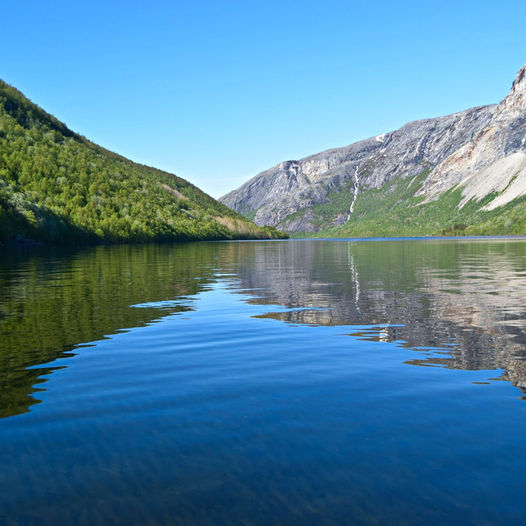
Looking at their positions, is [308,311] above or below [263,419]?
below

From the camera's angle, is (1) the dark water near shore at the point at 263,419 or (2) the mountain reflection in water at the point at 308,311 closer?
(1) the dark water near shore at the point at 263,419

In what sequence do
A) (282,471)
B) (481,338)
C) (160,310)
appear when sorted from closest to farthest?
(282,471)
(481,338)
(160,310)

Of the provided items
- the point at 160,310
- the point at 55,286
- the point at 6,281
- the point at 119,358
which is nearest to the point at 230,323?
the point at 160,310

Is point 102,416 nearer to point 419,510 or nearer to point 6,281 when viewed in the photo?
point 419,510

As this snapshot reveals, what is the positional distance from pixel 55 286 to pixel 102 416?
30.8 m

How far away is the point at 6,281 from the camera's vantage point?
4369cm

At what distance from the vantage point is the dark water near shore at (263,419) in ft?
24.2

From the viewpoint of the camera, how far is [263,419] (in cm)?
1093

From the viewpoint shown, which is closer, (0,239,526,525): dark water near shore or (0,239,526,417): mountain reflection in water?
(0,239,526,525): dark water near shore

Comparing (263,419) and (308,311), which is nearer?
(263,419)

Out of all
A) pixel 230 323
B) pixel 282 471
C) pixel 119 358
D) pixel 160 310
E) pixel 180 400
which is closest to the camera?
pixel 282 471

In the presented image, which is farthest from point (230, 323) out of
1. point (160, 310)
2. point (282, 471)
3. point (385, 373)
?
point (282, 471)

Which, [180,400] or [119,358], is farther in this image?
[119,358]

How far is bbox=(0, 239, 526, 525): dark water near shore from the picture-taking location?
7.38 metres
